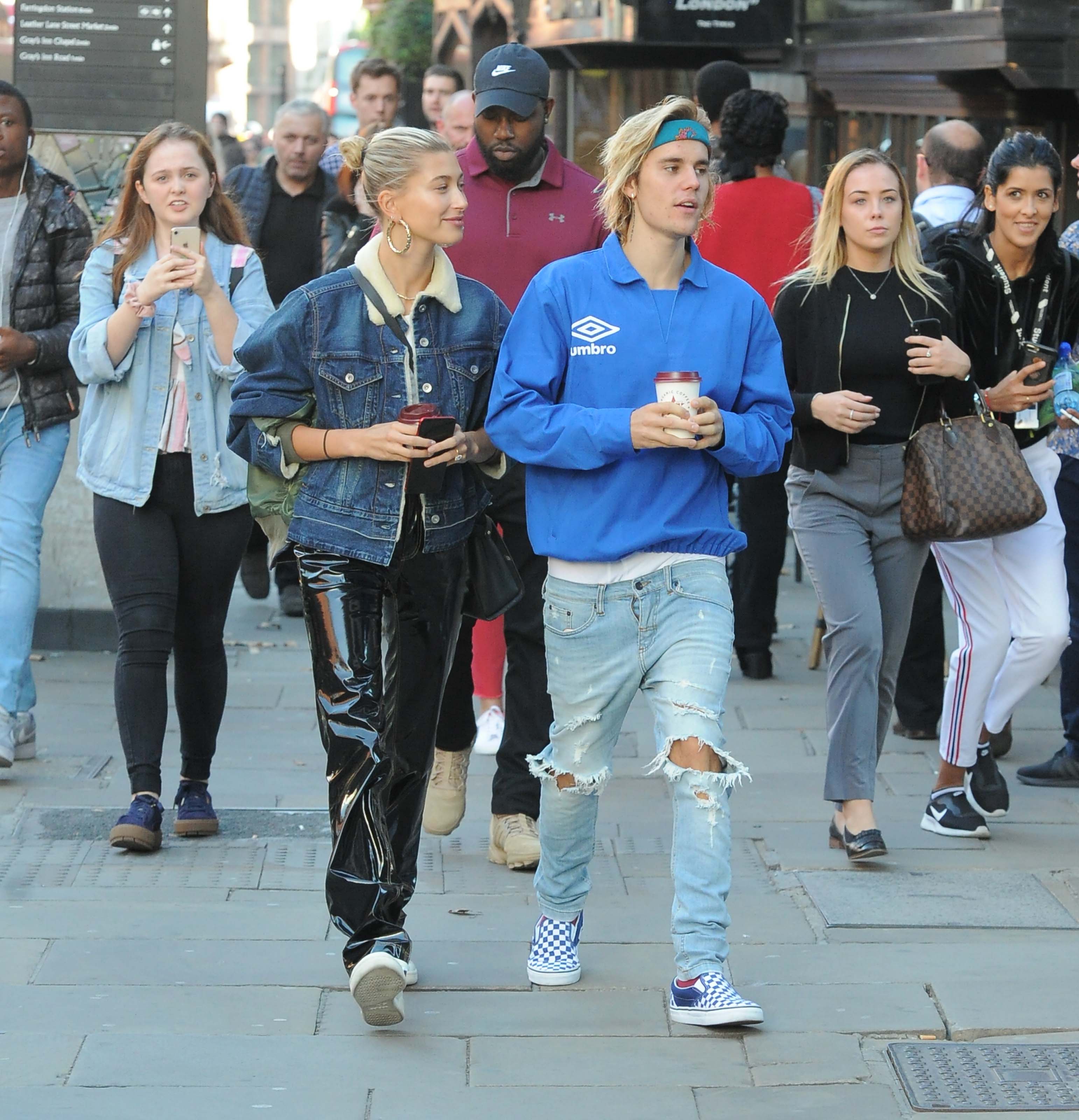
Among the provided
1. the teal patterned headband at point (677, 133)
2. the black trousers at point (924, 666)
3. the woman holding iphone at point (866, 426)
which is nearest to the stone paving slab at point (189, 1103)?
the woman holding iphone at point (866, 426)

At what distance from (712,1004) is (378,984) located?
740 millimetres

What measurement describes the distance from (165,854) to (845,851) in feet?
6.61

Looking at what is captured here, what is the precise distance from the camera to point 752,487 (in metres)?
8.50

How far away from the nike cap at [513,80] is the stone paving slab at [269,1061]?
8.98 feet

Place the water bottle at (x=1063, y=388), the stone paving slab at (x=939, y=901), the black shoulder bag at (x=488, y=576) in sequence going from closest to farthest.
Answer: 1. the black shoulder bag at (x=488, y=576)
2. the stone paving slab at (x=939, y=901)
3. the water bottle at (x=1063, y=388)

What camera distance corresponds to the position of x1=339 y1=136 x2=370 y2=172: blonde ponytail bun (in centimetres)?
480

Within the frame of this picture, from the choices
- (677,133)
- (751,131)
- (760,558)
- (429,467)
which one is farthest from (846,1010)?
(751,131)

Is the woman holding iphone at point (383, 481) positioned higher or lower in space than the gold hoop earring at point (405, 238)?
lower

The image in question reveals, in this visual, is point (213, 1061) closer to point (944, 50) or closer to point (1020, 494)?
point (1020, 494)

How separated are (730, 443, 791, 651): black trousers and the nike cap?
9.91 ft

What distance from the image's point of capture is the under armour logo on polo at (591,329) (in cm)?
441

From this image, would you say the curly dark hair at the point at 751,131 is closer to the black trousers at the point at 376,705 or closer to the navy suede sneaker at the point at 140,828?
the navy suede sneaker at the point at 140,828

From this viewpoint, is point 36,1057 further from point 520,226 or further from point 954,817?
point 954,817

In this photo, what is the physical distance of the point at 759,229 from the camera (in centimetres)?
809
